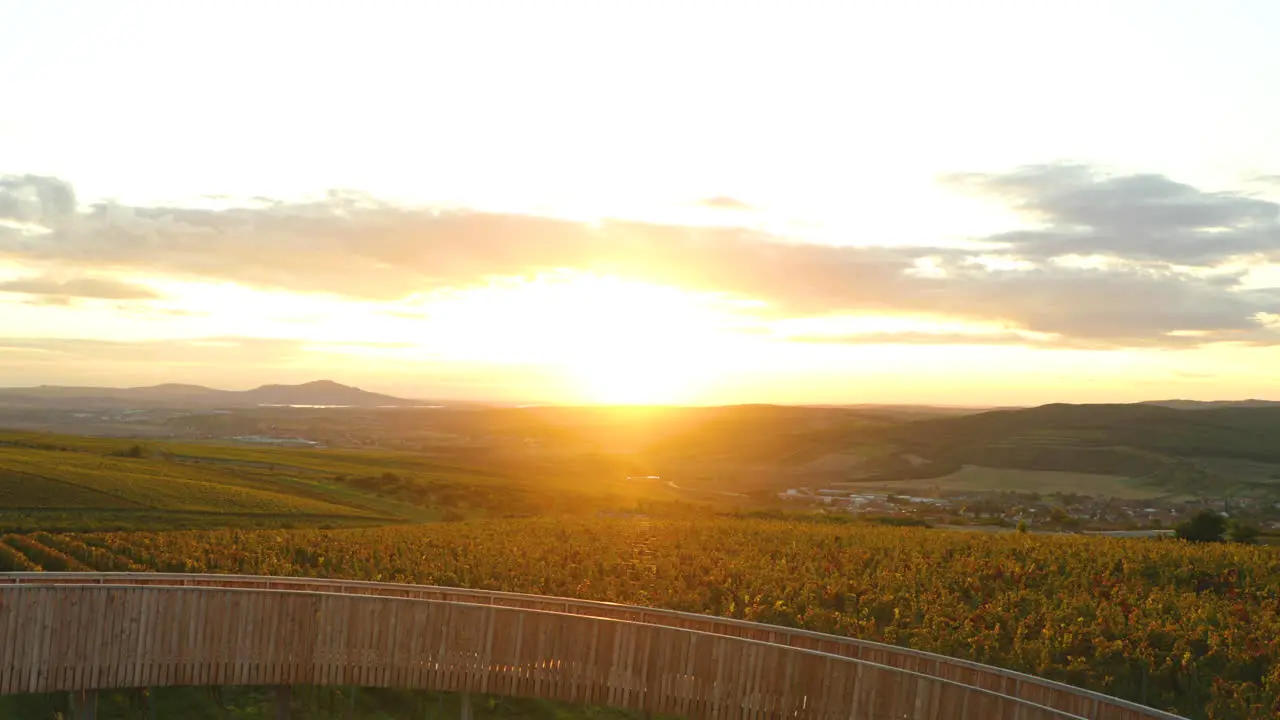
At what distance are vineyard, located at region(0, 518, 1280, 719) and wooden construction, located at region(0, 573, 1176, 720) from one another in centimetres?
966

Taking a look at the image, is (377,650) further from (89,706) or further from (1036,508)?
(1036,508)

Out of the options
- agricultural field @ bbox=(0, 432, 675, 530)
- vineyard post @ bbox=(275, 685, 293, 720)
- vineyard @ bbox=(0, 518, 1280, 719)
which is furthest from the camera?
agricultural field @ bbox=(0, 432, 675, 530)

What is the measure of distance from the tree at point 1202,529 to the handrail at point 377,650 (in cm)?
4874

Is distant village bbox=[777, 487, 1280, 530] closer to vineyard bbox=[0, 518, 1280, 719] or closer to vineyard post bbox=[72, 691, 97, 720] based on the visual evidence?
vineyard bbox=[0, 518, 1280, 719]

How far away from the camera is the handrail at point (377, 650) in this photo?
19.2m

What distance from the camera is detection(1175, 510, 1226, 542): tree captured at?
5806 centimetres

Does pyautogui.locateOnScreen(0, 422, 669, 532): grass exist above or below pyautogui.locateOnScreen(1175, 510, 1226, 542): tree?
below

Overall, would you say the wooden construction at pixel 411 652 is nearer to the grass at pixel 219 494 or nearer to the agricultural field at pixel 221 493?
the grass at pixel 219 494

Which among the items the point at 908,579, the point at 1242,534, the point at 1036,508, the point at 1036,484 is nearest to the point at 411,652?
the point at 908,579

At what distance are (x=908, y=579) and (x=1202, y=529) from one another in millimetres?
33661

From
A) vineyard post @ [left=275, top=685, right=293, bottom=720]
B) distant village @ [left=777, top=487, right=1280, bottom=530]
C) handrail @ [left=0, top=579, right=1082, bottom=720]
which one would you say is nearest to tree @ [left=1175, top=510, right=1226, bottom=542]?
distant village @ [left=777, top=487, right=1280, bottom=530]

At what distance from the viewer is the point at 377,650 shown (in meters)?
20.8

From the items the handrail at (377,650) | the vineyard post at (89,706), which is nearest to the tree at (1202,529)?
the handrail at (377,650)

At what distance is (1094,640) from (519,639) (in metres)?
16.8
